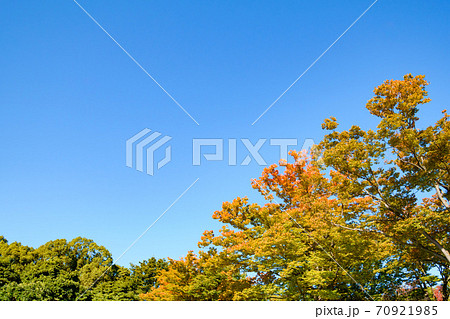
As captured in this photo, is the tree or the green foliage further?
the green foliage

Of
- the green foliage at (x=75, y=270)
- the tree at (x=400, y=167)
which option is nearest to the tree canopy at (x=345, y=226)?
the tree at (x=400, y=167)

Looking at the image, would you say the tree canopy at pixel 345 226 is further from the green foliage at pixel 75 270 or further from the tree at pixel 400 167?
the green foliage at pixel 75 270

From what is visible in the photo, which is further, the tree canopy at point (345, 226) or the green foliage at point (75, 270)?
the green foliage at point (75, 270)

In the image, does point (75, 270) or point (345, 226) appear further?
point (75, 270)

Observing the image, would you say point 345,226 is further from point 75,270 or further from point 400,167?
point 75,270

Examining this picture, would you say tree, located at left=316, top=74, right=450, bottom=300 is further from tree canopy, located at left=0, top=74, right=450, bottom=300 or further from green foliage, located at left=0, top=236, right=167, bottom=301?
green foliage, located at left=0, top=236, right=167, bottom=301

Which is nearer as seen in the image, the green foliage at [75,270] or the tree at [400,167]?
the tree at [400,167]

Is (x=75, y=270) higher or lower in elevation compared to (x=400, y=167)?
lower

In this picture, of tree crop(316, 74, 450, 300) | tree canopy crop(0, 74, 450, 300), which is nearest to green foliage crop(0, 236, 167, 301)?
tree canopy crop(0, 74, 450, 300)

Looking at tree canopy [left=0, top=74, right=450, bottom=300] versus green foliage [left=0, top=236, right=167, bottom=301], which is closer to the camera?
tree canopy [left=0, top=74, right=450, bottom=300]

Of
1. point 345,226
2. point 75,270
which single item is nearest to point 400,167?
point 345,226
